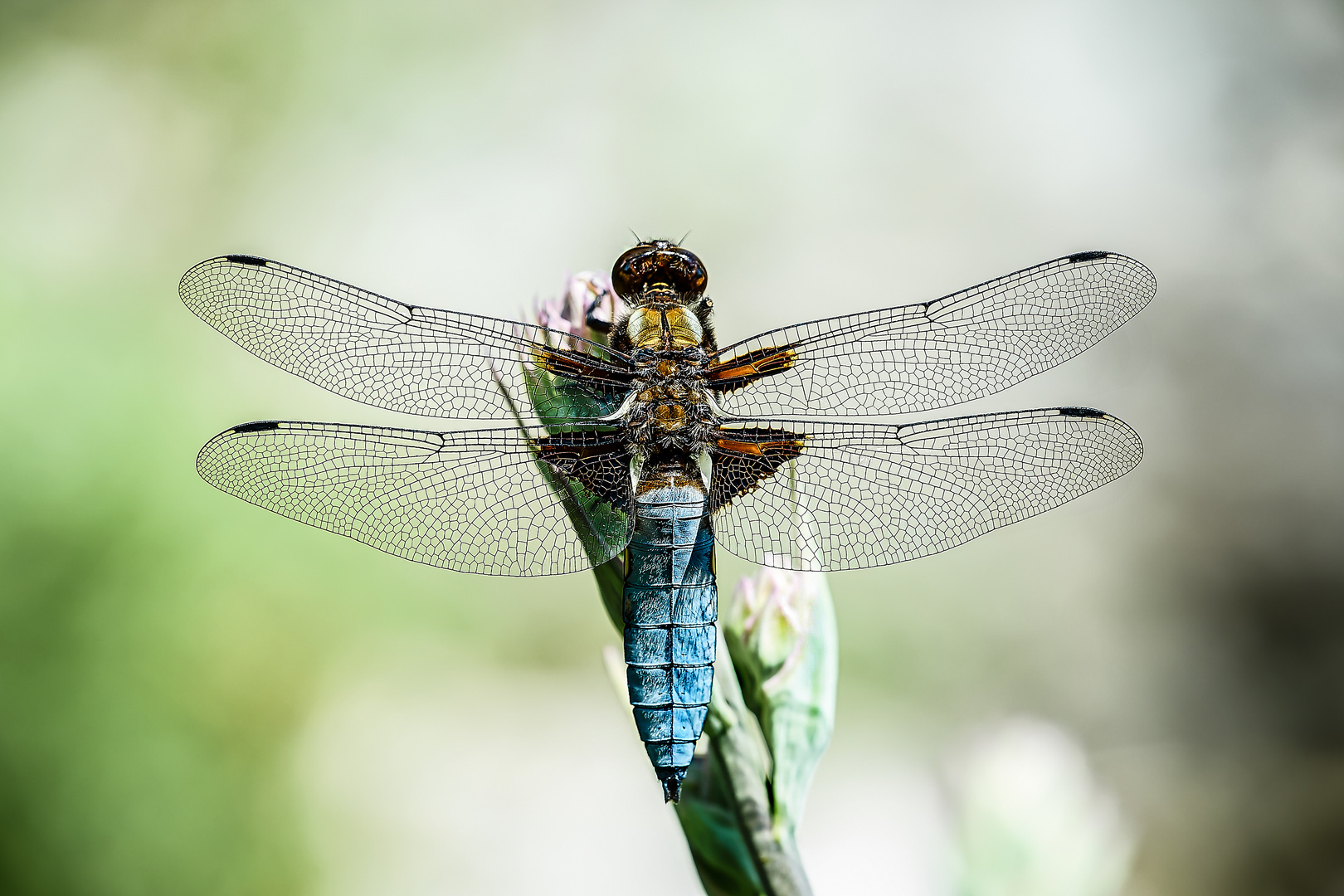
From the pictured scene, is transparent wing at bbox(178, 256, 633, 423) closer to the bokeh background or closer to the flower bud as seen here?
the flower bud

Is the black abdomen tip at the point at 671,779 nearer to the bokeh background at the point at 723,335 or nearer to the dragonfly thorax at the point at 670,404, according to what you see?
the dragonfly thorax at the point at 670,404

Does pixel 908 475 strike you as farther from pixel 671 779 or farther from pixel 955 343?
pixel 671 779

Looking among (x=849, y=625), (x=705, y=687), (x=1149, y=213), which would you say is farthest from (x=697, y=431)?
(x=1149, y=213)

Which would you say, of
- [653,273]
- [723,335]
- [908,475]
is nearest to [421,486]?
[653,273]

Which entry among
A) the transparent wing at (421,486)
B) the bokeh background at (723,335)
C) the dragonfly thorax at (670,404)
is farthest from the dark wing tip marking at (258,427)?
the bokeh background at (723,335)

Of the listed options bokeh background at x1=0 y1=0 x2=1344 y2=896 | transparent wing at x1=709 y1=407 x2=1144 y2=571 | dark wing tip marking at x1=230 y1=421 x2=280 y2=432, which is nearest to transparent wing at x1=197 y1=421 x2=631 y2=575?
dark wing tip marking at x1=230 y1=421 x2=280 y2=432
